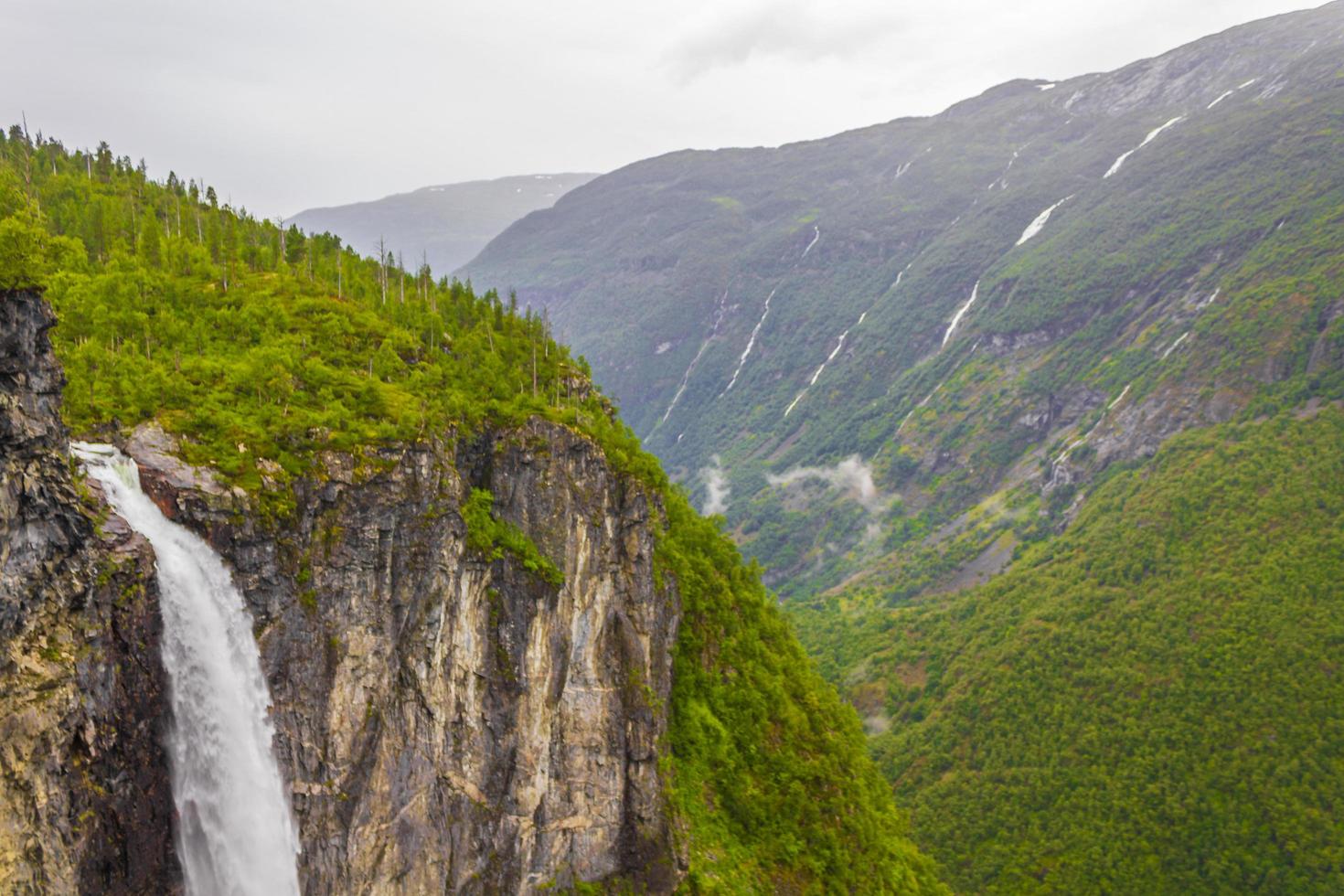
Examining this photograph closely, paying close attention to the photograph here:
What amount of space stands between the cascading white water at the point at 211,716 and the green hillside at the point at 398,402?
402 cm

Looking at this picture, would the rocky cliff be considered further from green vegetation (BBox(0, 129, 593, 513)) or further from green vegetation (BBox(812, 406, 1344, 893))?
green vegetation (BBox(812, 406, 1344, 893))

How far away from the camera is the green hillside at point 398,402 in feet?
144

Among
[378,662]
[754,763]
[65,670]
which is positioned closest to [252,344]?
[378,662]

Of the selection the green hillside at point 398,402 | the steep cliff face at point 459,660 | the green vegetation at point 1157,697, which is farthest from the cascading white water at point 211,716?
the green vegetation at point 1157,697

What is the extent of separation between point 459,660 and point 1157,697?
412ft

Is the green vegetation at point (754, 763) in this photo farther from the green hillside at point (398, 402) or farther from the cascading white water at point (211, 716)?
the cascading white water at point (211, 716)

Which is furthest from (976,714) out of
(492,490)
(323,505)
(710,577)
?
(323,505)

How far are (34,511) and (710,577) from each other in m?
53.5

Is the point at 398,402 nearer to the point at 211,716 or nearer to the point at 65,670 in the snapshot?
the point at 211,716

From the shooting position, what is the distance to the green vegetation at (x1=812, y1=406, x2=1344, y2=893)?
367ft

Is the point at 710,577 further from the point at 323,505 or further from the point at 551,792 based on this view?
the point at 323,505

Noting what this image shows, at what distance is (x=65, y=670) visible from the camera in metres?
31.2

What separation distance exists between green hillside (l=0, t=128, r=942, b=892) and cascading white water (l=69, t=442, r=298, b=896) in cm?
402

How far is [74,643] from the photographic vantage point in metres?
32.0
